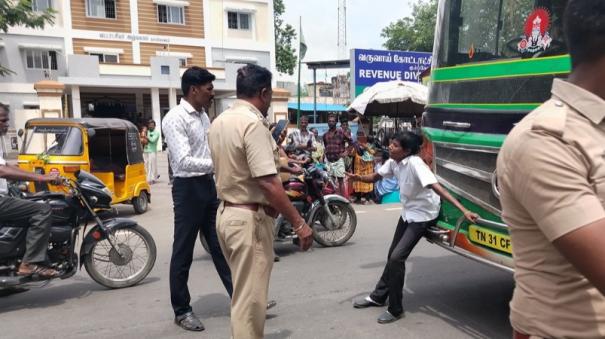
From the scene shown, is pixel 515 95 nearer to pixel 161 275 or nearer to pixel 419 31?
pixel 161 275

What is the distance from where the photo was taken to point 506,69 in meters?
3.35

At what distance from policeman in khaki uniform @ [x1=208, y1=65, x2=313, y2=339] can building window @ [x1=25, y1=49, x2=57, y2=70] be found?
24.9 meters

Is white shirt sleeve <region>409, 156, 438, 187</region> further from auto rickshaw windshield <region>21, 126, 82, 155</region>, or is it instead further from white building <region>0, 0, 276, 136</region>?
white building <region>0, 0, 276, 136</region>

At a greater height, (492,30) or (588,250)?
(492,30)

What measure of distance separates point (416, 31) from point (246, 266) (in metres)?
37.9

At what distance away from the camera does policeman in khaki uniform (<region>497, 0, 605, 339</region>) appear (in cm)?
110

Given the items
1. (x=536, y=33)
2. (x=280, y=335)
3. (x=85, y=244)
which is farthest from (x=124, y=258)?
(x=536, y=33)

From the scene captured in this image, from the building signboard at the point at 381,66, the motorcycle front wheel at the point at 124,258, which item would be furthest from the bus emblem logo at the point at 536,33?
the building signboard at the point at 381,66

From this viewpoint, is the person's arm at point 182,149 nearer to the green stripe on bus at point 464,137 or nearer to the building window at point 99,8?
the green stripe on bus at point 464,137

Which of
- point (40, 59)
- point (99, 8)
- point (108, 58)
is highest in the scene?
point (99, 8)

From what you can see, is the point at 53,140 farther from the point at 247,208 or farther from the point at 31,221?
the point at 247,208

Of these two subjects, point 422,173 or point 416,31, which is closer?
point 422,173

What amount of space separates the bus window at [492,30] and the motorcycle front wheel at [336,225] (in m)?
2.76

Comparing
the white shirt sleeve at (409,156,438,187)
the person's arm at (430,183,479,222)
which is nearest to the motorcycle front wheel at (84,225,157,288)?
the white shirt sleeve at (409,156,438,187)
